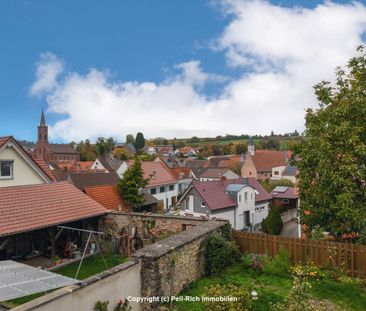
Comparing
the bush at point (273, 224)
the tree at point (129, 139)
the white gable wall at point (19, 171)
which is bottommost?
the bush at point (273, 224)

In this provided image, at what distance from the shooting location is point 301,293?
7840mm

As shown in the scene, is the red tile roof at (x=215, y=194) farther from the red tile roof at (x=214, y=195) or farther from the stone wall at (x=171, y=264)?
the stone wall at (x=171, y=264)

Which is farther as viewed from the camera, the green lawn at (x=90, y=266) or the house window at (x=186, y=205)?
the house window at (x=186, y=205)

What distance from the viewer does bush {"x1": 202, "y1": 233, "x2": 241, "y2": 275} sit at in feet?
41.2

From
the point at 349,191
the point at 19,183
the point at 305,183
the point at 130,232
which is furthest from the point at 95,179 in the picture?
the point at 349,191

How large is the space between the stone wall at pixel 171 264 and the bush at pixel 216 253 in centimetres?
28

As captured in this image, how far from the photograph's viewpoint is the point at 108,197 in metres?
27.4

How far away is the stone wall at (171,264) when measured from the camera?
31.4 feet

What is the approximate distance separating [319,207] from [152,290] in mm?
9599

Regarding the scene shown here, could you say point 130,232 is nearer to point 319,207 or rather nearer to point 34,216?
point 34,216

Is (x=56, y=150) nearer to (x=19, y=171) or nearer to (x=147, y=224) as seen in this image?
(x=19, y=171)

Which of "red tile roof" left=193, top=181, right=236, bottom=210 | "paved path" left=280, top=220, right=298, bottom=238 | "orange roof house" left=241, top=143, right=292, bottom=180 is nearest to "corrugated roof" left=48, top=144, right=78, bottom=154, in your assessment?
"orange roof house" left=241, top=143, right=292, bottom=180

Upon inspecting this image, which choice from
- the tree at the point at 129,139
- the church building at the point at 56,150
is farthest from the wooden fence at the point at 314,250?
the tree at the point at 129,139

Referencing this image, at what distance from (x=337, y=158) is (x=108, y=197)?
1833cm
